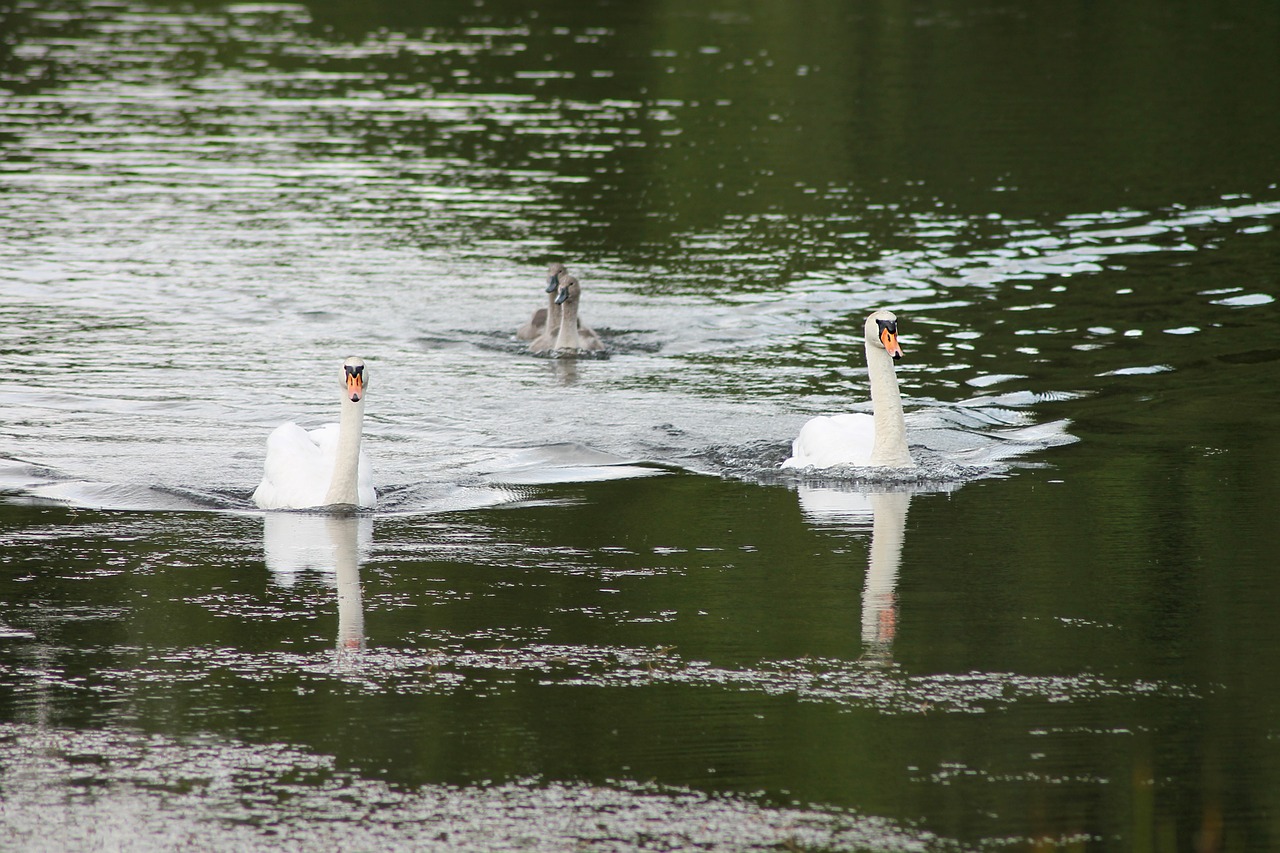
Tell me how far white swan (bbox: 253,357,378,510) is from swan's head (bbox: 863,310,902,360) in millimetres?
3563

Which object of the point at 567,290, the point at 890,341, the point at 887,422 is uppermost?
the point at 567,290

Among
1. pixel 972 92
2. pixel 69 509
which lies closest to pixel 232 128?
pixel 972 92

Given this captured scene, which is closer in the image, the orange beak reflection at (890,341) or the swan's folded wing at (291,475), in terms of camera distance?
the swan's folded wing at (291,475)

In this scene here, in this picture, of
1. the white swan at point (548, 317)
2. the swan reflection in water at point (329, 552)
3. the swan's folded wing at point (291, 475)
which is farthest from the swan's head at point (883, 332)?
the white swan at point (548, 317)

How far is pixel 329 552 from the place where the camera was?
36.9ft

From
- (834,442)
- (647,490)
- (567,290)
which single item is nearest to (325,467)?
(647,490)

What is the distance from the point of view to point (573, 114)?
114 ft

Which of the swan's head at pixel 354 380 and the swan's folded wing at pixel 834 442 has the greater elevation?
the swan's head at pixel 354 380

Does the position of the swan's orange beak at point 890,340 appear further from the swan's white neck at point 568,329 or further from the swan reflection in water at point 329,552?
the swan's white neck at point 568,329

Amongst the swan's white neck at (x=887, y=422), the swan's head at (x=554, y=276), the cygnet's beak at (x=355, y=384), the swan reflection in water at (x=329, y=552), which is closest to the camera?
the swan reflection in water at (x=329, y=552)

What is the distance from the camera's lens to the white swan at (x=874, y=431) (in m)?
13.2

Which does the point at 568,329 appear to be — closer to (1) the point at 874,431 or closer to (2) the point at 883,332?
(1) the point at 874,431

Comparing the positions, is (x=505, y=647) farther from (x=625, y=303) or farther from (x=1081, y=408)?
(x=625, y=303)

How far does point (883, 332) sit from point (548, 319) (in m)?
5.97
